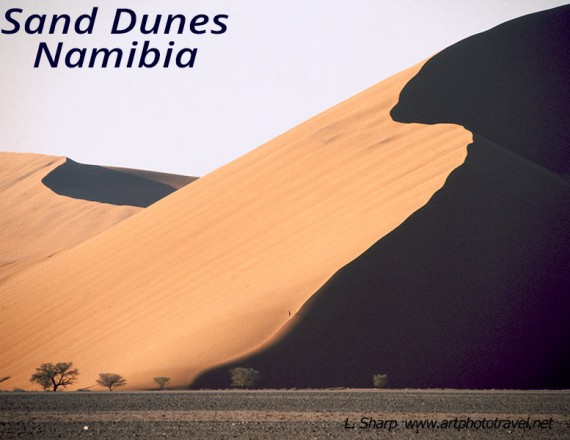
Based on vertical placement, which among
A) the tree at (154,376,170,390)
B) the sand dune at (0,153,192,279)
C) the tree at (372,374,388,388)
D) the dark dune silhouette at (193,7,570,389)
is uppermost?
the sand dune at (0,153,192,279)

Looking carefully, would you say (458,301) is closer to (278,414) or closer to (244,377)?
(244,377)

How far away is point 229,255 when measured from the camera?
37.3 m

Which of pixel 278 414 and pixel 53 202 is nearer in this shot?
pixel 278 414

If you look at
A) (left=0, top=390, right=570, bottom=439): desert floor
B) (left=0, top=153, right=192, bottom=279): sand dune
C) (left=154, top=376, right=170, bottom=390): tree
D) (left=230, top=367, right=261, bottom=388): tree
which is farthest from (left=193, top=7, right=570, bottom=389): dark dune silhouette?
(left=0, top=153, right=192, bottom=279): sand dune

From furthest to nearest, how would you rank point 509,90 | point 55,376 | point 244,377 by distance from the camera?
point 509,90 → point 55,376 → point 244,377

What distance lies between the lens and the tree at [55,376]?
29312 millimetres

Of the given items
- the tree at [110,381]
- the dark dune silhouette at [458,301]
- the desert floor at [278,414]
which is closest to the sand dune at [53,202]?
the tree at [110,381]

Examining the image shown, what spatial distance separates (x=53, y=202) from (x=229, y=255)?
49392 millimetres

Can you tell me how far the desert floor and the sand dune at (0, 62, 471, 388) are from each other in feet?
17.0

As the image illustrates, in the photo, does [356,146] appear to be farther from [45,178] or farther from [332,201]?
[45,178]

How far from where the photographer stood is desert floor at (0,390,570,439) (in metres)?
14.7

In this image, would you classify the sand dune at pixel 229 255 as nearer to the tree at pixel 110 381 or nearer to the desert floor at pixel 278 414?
the tree at pixel 110 381

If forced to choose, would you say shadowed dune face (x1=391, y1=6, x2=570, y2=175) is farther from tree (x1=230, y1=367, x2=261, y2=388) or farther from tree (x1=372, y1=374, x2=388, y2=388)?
tree (x1=230, y1=367, x2=261, y2=388)

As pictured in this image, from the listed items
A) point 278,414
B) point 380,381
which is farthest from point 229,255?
point 278,414
